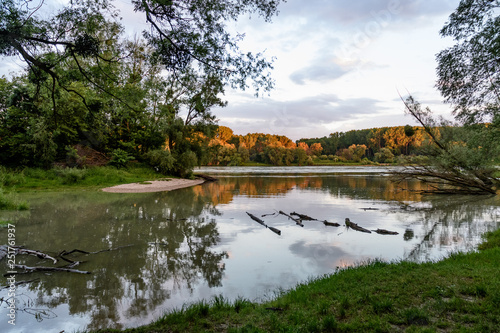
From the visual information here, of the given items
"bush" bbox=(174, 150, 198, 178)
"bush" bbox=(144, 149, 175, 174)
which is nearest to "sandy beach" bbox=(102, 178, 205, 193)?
"bush" bbox=(144, 149, 175, 174)

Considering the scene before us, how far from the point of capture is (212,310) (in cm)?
478

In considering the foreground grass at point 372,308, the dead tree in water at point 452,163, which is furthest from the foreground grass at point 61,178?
the dead tree in water at point 452,163

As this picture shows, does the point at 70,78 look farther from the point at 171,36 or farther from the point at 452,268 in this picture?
the point at 452,268

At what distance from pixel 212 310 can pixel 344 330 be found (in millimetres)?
2025

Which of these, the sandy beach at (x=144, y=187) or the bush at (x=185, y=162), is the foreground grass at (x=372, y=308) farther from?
the bush at (x=185, y=162)

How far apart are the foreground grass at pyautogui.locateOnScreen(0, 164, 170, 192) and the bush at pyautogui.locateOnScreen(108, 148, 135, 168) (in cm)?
211

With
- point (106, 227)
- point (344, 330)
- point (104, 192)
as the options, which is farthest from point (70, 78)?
point (104, 192)

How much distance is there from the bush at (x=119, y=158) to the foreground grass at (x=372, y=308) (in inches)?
1218

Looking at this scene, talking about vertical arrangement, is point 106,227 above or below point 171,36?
below

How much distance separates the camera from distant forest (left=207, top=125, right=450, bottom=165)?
94.7m

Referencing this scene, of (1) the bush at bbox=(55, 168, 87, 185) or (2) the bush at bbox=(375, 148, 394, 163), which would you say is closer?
(1) the bush at bbox=(55, 168, 87, 185)

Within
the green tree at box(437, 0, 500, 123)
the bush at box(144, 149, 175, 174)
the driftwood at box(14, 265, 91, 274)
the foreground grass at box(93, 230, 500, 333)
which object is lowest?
the driftwood at box(14, 265, 91, 274)

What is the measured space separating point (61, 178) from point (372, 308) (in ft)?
91.1

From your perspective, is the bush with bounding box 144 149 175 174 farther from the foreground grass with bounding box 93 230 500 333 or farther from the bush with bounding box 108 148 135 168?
the foreground grass with bounding box 93 230 500 333
